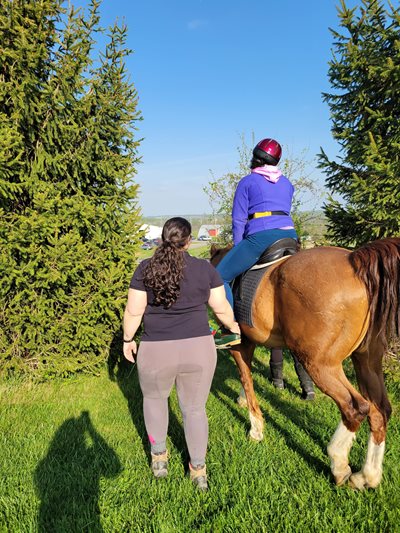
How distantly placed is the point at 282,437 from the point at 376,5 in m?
5.81

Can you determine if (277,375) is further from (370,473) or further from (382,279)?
(382,279)

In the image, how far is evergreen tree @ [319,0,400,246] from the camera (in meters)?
4.59

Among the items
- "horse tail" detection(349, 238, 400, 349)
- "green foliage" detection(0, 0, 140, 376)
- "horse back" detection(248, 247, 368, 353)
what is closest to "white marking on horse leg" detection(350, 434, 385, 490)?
"horse back" detection(248, 247, 368, 353)

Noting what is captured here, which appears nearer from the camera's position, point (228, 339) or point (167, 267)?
point (167, 267)

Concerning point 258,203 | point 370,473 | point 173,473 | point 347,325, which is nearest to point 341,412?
point 370,473

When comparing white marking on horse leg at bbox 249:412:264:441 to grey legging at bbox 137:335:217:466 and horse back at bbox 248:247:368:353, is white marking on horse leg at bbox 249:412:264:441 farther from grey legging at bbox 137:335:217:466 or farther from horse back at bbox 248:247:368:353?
horse back at bbox 248:247:368:353

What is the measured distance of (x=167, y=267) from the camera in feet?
8.98

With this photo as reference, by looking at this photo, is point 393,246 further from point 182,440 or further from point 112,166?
point 112,166

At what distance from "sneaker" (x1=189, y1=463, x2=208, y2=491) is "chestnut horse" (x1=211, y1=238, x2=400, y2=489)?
1.11 m

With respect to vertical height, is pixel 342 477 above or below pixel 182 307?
below

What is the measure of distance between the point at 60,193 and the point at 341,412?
14.5 feet

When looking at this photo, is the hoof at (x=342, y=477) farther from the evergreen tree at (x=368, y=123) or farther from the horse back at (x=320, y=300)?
the evergreen tree at (x=368, y=123)

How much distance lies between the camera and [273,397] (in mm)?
4973

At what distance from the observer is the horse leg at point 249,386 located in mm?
3832
